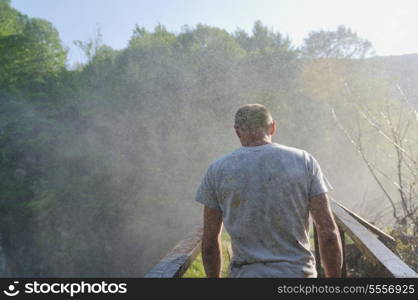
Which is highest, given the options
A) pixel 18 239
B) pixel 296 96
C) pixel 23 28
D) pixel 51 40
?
pixel 23 28

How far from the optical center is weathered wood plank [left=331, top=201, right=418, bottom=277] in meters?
1.31

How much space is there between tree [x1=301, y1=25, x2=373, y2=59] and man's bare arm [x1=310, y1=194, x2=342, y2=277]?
Answer: 1758 centimetres

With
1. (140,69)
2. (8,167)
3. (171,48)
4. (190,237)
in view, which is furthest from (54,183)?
(190,237)

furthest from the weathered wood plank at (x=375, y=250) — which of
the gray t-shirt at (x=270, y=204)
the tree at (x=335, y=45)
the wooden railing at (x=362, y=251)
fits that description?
the tree at (x=335, y=45)

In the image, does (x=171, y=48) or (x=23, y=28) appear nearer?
(x=171, y=48)

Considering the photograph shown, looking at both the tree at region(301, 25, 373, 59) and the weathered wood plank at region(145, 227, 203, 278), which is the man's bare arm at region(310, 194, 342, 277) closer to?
the weathered wood plank at region(145, 227, 203, 278)

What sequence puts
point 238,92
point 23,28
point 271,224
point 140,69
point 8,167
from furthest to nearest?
point 23,28
point 8,167
point 140,69
point 238,92
point 271,224

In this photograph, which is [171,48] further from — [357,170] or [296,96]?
[357,170]

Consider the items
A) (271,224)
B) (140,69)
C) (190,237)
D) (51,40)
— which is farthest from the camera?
(51,40)

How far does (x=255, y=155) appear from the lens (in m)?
1.40

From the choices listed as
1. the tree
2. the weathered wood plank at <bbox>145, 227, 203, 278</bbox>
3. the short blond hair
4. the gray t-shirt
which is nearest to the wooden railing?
the weathered wood plank at <bbox>145, 227, 203, 278</bbox>

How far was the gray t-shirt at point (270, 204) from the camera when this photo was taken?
1364 millimetres

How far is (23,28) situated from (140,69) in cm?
1412

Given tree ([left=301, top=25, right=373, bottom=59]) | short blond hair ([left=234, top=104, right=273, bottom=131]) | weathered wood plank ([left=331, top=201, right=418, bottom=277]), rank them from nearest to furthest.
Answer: weathered wood plank ([left=331, top=201, right=418, bottom=277]) < short blond hair ([left=234, top=104, right=273, bottom=131]) < tree ([left=301, top=25, right=373, bottom=59])
